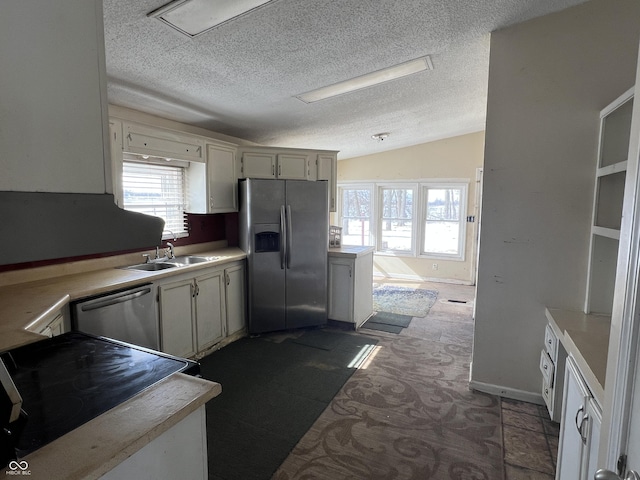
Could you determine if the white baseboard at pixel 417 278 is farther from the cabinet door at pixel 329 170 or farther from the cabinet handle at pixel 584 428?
the cabinet handle at pixel 584 428

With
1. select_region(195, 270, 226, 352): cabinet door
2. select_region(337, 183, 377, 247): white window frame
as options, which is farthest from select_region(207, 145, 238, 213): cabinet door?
select_region(337, 183, 377, 247): white window frame

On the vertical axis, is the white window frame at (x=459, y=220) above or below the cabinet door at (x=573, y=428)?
above

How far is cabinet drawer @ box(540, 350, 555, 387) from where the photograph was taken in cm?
224

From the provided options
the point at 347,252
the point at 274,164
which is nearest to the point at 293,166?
the point at 274,164

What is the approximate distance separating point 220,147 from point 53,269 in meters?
1.93

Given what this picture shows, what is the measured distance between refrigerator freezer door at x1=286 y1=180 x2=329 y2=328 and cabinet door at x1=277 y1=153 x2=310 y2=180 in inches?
19.1

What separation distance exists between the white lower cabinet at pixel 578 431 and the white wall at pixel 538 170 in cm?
100

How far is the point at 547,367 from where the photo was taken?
232 centimetres

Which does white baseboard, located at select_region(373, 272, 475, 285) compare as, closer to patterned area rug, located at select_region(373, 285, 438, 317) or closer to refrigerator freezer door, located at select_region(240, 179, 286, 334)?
patterned area rug, located at select_region(373, 285, 438, 317)

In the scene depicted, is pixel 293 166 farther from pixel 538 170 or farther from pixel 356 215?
pixel 356 215

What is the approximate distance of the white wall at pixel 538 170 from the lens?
227cm

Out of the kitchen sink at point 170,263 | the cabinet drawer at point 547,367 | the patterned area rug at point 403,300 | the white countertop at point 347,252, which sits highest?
the white countertop at point 347,252

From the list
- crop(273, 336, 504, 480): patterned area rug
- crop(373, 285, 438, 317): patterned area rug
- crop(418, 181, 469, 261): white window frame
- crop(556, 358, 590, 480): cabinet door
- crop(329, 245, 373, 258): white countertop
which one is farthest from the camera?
crop(418, 181, 469, 261): white window frame

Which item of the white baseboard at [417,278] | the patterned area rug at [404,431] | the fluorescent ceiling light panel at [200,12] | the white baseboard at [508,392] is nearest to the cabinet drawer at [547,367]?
the white baseboard at [508,392]
